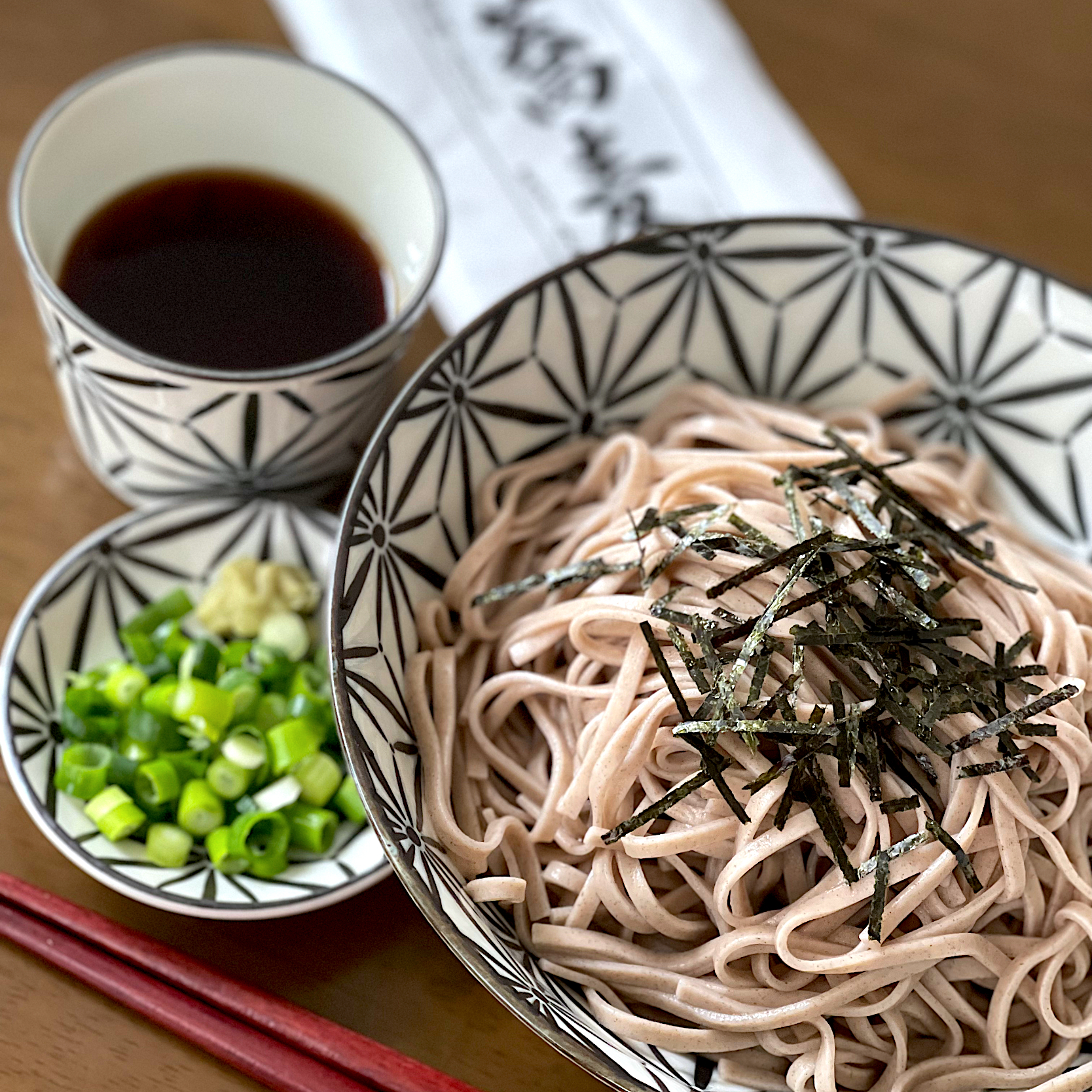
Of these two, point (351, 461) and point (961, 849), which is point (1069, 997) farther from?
point (351, 461)

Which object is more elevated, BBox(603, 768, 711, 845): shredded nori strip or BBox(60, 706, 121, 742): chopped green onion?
BBox(60, 706, 121, 742): chopped green onion

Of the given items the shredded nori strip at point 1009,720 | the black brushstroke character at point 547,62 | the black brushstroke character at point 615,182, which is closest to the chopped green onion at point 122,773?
the shredded nori strip at point 1009,720

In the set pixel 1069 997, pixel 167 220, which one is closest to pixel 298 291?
pixel 167 220

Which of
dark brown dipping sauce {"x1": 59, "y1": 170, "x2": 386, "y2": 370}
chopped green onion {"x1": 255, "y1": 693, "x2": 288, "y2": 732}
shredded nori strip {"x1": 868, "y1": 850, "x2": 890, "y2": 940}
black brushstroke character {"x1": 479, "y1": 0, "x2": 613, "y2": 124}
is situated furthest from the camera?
black brushstroke character {"x1": 479, "y1": 0, "x2": 613, "y2": 124}

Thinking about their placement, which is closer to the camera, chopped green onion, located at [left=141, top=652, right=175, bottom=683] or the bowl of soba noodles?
the bowl of soba noodles

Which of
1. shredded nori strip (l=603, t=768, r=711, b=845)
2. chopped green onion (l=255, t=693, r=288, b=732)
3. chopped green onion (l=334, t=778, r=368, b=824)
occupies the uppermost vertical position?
chopped green onion (l=255, t=693, r=288, b=732)

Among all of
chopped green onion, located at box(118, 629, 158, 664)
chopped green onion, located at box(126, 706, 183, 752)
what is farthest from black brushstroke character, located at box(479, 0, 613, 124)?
chopped green onion, located at box(126, 706, 183, 752)

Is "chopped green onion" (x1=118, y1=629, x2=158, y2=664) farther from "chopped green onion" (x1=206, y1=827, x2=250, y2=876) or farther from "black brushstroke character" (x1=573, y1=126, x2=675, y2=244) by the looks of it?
"black brushstroke character" (x1=573, y1=126, x2=675, y2=244)
